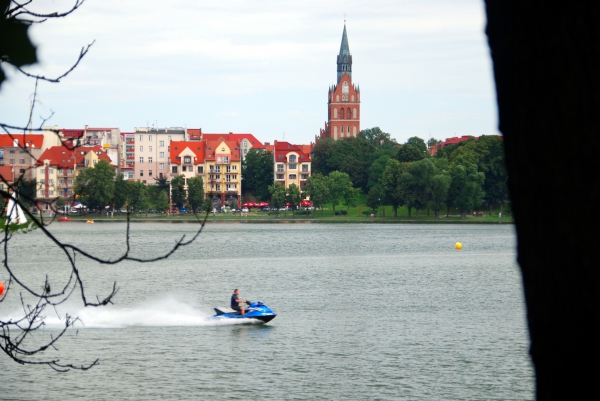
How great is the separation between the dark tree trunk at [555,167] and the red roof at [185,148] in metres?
139

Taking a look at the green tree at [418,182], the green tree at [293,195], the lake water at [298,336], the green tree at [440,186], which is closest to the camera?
the lake water at [298,336]

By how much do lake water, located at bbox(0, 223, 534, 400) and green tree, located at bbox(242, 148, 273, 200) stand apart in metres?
80.4

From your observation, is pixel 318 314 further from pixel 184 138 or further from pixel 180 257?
pixel 184 138

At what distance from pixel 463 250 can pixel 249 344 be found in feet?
168

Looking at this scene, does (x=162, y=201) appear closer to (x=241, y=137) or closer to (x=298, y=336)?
(x=241, y=137)

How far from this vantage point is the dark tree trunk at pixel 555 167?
2484 millimetres

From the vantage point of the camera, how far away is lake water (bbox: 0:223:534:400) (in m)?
23.7

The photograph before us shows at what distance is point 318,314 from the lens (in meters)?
37.9

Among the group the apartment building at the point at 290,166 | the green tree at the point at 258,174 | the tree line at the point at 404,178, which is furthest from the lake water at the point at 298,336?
the apartment building at the point at 290,166

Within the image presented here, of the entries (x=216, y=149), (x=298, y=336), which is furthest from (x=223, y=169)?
(x=298, y=336)

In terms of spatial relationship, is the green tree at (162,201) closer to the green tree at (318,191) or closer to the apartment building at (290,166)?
the green tree at (318,191)

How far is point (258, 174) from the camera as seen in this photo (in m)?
146

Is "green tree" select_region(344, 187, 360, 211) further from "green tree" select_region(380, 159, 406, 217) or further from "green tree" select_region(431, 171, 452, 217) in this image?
"green tree" select_region(431, 171, 452, 217)

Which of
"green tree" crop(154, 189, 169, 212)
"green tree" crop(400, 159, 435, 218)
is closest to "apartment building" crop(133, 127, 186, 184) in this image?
"green tree" crop(154, 189, 169, 212)
